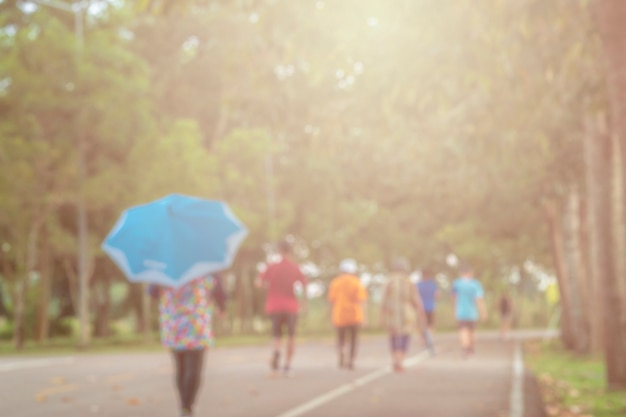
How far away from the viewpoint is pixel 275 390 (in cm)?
1554

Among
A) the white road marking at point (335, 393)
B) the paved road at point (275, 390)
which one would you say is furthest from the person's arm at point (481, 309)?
the white road marking at point (335, 393)

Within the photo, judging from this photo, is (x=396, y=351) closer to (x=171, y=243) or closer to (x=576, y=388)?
(x=576, y=388)

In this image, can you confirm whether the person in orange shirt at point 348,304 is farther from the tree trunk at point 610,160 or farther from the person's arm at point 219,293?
the person's arm at point 219,293

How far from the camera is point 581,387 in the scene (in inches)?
626

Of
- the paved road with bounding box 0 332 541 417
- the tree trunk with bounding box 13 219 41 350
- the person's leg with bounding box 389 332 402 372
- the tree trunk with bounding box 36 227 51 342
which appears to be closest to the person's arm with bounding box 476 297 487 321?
the paved road with bounding box 0 332 541 417

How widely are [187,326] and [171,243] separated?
2.49 ft

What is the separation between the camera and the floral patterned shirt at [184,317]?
402 inches

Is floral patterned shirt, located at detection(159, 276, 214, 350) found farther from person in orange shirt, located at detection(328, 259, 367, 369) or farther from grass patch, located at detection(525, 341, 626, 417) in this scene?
person in orange shirt, located at detection(328, 259, 367, 369)

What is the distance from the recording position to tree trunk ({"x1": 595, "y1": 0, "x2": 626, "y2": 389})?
33.4 ft

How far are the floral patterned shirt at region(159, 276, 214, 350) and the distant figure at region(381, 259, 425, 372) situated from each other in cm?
928

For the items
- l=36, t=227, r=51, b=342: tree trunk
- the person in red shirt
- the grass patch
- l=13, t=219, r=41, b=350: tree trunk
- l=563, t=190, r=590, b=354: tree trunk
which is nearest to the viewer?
the grass patch

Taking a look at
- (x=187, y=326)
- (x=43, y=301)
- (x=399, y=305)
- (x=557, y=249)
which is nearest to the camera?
(x=187, y=326)

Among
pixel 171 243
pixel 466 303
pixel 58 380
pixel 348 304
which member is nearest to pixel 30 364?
pixel 58 380

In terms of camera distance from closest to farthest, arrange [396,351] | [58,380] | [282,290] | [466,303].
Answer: [282,290], [58,380], [396,351], [466,303]
